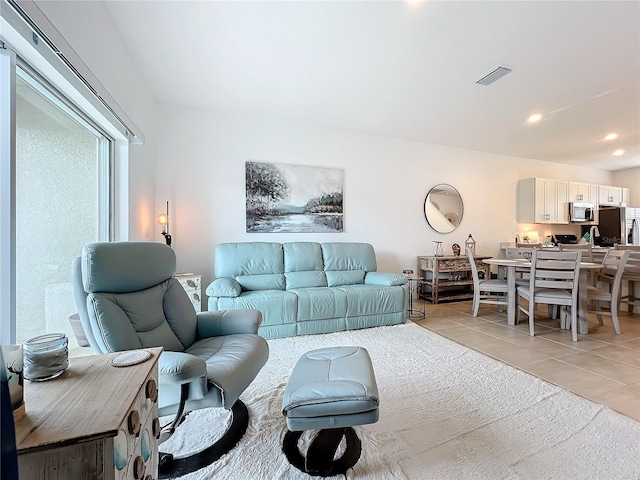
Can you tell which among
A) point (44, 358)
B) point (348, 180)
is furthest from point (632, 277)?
point (44, 358)

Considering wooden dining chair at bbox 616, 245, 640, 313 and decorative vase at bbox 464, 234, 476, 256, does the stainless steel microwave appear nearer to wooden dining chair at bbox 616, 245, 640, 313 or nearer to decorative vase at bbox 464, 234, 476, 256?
wooden dining chair at bbox 616, 245, 640, 313

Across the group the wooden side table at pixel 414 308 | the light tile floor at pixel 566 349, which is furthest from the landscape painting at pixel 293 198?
the light tile floor at pixel 566 349

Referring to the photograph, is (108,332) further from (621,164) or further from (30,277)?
(621,164)

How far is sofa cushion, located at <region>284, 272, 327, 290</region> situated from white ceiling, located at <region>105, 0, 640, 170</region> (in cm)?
213

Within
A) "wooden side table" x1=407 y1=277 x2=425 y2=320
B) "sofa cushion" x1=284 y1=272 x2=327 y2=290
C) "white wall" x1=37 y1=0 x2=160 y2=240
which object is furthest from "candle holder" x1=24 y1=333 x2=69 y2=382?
"wooden side table" x1=407 y1=277 x2=425 y2=320

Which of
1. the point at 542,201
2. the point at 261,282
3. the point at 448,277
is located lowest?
the point at 448,277

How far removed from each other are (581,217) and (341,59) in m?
6.26

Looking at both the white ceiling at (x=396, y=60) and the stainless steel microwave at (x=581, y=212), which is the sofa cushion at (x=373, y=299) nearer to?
the white ceiling at (x=396, y=60)

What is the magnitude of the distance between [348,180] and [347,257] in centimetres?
126

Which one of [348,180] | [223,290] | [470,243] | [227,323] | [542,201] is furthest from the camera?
[542,201]

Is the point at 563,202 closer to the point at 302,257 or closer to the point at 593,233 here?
the point at 593,233

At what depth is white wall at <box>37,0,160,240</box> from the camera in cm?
169

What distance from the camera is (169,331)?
1785 mm

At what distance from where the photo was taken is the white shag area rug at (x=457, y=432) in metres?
1.37
